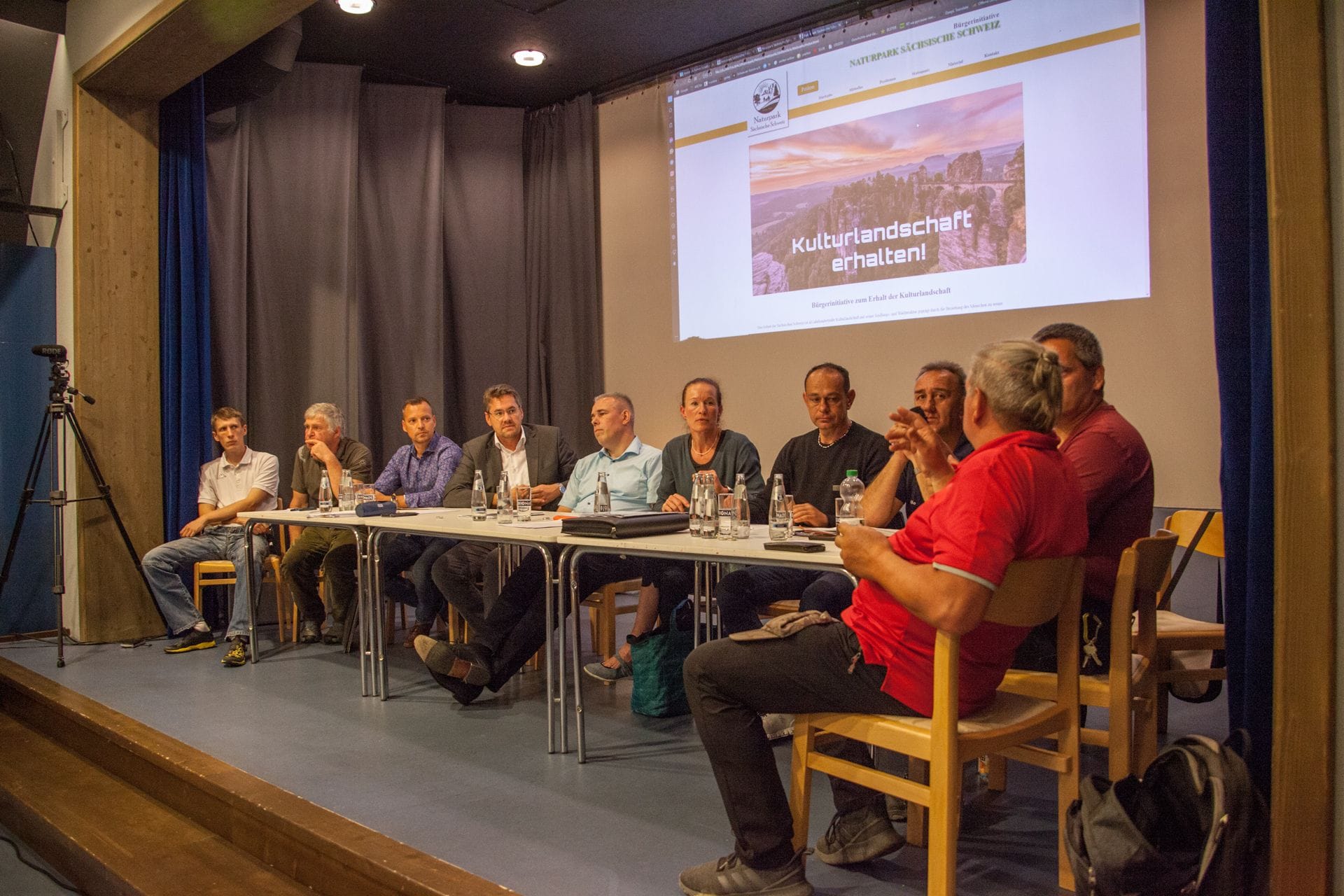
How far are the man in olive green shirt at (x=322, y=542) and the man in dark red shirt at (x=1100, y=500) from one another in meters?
3.22

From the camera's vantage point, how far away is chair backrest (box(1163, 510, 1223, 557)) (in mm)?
2908

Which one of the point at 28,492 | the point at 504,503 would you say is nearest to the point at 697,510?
the point at 504,503

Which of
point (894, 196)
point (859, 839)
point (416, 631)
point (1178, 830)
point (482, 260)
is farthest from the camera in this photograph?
point (482, 260)

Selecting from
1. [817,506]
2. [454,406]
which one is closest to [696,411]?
[817,506]

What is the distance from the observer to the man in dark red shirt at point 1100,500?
83.2 inches

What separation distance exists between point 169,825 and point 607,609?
1627mm

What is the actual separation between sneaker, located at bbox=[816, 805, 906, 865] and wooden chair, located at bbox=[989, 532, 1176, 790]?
39 centimetres

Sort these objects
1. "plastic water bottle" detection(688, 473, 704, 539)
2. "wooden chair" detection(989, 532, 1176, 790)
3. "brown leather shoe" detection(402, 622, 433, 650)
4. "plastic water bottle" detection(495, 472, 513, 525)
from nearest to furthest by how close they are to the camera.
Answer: "wooden chair" detection(989, 532, 1176, 790) < "plastic water bottle" detection(688, 473, 704, 539) < "plastic water bottle" detection(495, 472, 513, 525) < "brown leather shoe" detection(402, 622, 433, 650)

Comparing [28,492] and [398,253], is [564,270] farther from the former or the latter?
[28,492]

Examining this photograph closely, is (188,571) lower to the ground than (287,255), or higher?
lower

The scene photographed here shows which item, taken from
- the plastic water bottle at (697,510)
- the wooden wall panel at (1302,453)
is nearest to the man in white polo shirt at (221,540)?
the plastic water bottle at (697,510)

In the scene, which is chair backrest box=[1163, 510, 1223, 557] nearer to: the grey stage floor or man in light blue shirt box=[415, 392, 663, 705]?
the grey stage floor

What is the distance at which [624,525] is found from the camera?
2.64 m

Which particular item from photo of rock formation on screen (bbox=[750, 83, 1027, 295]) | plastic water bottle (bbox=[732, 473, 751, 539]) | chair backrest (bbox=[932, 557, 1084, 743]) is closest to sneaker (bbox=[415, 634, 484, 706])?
plastic water bottle (bbox=[732, 473, 751, 539])
